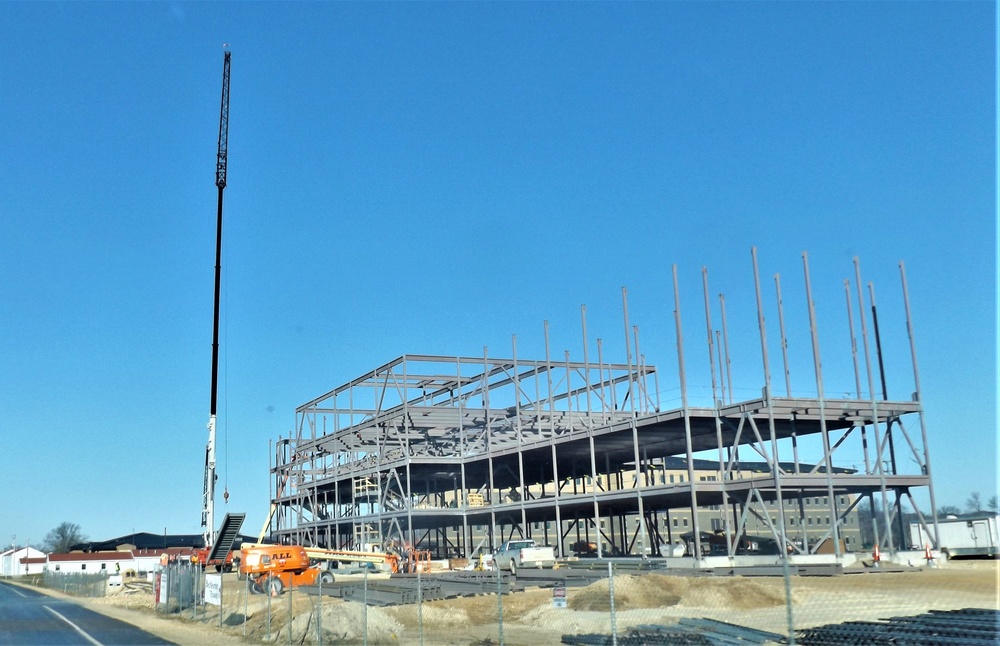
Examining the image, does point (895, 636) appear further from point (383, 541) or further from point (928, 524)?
point (383, 541)

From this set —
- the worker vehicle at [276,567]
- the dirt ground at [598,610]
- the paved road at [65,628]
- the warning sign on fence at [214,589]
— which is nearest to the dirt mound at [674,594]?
the dirt ground at [598,610]

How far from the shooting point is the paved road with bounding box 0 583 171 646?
86.5ft

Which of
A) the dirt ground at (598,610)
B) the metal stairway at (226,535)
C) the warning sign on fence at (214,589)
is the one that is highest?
the metal stairway at (226,535)

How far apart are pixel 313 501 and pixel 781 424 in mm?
44929

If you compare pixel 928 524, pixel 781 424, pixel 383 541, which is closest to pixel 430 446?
pixel 383 541

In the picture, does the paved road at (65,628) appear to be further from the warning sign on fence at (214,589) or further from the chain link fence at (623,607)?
the chain link fence at (623,607)

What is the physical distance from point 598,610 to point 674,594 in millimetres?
2511

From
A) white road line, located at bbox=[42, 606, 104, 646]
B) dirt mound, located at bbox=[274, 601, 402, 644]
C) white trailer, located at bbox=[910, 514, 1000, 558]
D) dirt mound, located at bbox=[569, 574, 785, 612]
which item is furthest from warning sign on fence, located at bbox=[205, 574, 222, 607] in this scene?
white trailer, located at bbox=[910, 514, 1000, 558]

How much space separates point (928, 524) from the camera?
4094 cm

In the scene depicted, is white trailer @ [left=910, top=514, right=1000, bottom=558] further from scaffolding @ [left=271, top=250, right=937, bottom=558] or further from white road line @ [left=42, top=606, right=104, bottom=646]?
white road line @ [left=42, top=606, right=104, bottom=646]

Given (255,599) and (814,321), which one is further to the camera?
(814,321)

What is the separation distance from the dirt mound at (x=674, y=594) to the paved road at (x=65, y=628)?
492 inches

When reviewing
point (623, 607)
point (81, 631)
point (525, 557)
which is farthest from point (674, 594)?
point (81, 631)

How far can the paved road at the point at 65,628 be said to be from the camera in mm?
26375
